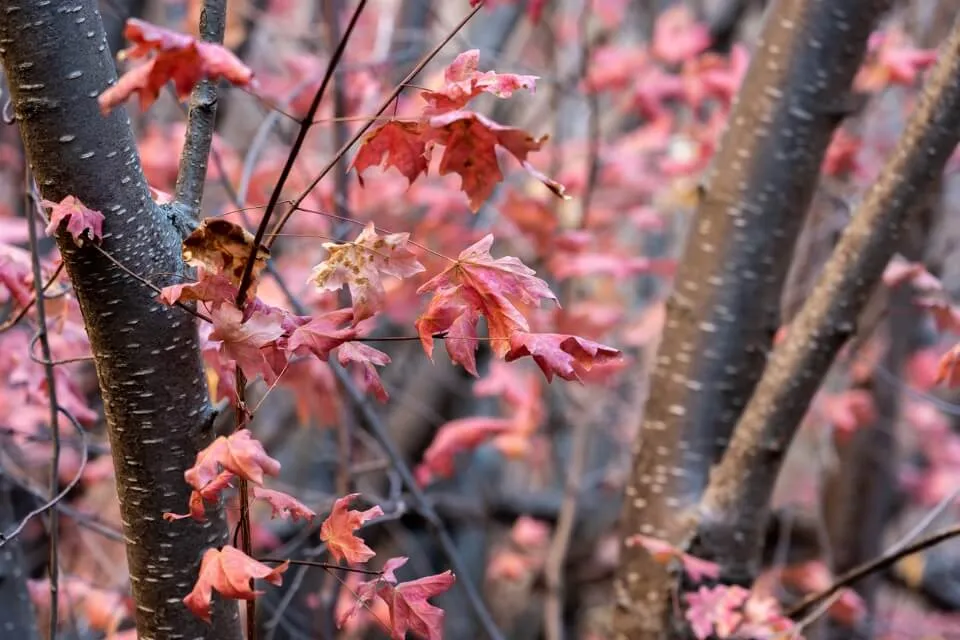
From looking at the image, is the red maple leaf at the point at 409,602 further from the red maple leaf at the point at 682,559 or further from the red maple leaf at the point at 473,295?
the red maple leaf at the point at 682,559

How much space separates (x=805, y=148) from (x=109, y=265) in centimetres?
105

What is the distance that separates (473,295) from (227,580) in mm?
324

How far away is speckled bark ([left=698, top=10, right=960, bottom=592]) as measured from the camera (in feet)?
4.05

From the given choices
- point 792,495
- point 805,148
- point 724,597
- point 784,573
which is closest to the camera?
point 724,597

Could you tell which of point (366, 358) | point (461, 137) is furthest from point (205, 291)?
point (461, 137)

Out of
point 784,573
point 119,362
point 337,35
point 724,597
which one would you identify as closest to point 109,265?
point 119,362

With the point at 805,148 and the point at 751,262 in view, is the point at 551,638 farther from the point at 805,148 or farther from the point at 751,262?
the point at 805,148

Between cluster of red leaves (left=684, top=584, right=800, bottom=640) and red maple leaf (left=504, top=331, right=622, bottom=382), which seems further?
cluster of red leaves (left=684, top=584, right=800, bottom=640)

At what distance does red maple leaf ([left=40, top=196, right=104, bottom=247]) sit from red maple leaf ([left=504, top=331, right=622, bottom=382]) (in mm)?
361

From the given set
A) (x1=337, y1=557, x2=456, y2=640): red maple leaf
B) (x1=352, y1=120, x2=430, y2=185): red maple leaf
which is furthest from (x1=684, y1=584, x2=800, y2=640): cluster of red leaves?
(x1=352, y1=120, x2=430, y2=185): red maple leaf

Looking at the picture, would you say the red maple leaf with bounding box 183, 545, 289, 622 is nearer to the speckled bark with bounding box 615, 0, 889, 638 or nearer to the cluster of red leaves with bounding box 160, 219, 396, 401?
the cluster of red leaves with bounding box 160, 219, 396, 401

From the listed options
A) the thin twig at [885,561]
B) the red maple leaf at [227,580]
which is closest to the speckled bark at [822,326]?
the thin twig at [885,561]

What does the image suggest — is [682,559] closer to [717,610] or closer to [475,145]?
[717,610]

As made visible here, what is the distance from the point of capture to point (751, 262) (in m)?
1.44
